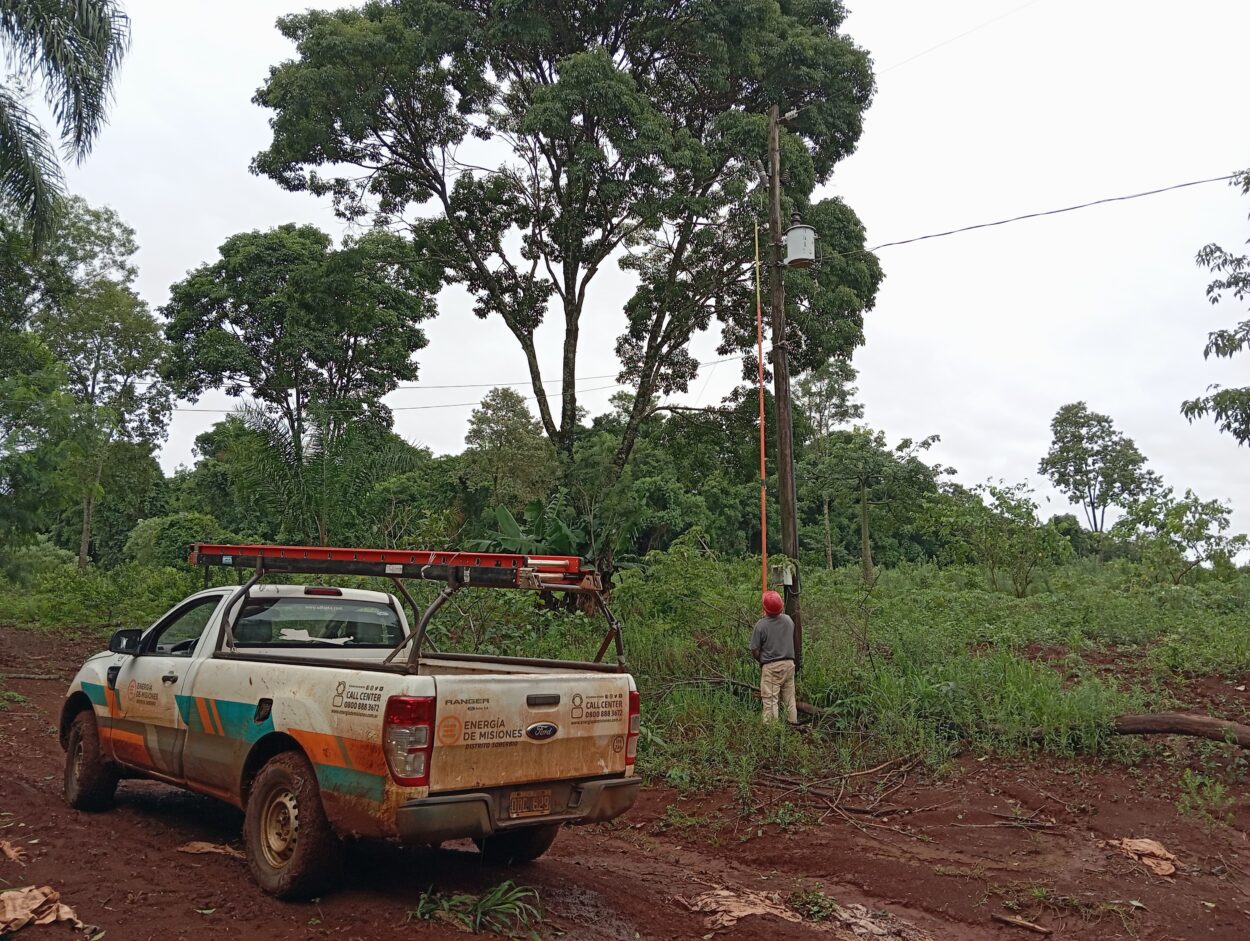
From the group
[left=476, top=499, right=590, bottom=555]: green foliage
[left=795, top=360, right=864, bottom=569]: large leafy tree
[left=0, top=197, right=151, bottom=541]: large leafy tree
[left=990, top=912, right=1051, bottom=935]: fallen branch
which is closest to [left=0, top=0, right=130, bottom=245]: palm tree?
[left=0, top=197, right=151, bottom=541]: large leafy tree

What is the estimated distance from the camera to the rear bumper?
169 inches

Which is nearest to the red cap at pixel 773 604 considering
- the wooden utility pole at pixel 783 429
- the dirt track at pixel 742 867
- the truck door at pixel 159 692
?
the wooden utility pole at pixel 783 429

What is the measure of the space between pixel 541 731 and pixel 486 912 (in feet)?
3.13

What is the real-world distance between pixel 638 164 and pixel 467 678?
12158mm

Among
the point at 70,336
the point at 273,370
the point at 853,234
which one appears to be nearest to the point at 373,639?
the point at 853,234

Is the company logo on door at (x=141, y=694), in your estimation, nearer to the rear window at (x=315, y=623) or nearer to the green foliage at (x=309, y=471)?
the rear window at (x=315, y=623)

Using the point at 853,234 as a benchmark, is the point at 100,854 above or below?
below

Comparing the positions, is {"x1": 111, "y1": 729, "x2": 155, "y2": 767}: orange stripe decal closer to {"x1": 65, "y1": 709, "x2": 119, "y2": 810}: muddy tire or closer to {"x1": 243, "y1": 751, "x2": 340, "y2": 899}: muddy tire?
{"x1": 65, "y1": 709, "x2": 119, "y2": 810}: muddy tire

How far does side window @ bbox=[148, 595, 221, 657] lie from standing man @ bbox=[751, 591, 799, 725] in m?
5.34

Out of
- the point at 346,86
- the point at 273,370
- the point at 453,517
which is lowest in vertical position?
the point at 453,517

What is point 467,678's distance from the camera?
4539mm

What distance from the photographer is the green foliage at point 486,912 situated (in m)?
4.52

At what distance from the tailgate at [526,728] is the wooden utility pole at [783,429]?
5.03 meters

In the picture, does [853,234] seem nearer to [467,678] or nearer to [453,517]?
[453,517]
